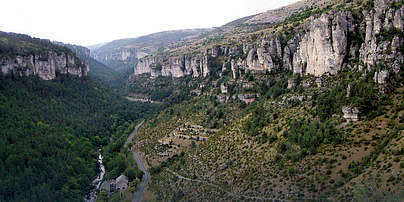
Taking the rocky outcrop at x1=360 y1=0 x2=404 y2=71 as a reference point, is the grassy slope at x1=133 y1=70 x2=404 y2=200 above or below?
below

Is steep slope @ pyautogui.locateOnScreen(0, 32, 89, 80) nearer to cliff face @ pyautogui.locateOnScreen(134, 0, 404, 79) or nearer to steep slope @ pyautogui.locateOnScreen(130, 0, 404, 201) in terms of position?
steep slope @ pyautogui.locateOnScreen(130, 0, 404, 201)

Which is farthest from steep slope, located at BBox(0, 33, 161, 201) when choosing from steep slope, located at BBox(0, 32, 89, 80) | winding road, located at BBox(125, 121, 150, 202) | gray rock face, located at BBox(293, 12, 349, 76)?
gray rock face, located at BBox(293, 12, 349, 76)

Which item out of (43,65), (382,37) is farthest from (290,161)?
(43,65)

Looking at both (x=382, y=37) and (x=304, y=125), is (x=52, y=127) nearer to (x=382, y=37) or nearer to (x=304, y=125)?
(x=304, y=125)

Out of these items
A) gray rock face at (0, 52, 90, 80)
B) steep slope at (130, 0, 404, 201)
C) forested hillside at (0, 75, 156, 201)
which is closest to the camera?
steep slope at (130, 0, 404, 201)

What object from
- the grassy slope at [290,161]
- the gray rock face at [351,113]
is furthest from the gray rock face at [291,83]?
the gray rock face at [351,113]

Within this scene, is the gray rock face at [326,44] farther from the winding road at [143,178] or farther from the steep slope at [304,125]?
the winding road at [143,178]

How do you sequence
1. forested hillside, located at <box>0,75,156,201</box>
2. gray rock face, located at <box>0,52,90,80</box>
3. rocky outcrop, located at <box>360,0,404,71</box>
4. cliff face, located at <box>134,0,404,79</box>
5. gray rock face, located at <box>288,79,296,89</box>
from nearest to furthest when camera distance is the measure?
rocky outcrop, located at <box>360,0,404,71</box> < cliff face, located at <box>134,0,404,79</box> < forested hillside, located at <box>0,75,156,201</box> < gray rock face, located at <box>288,79,296,89</box> < gray rock face, located at <box>0,52,90,80</box>
